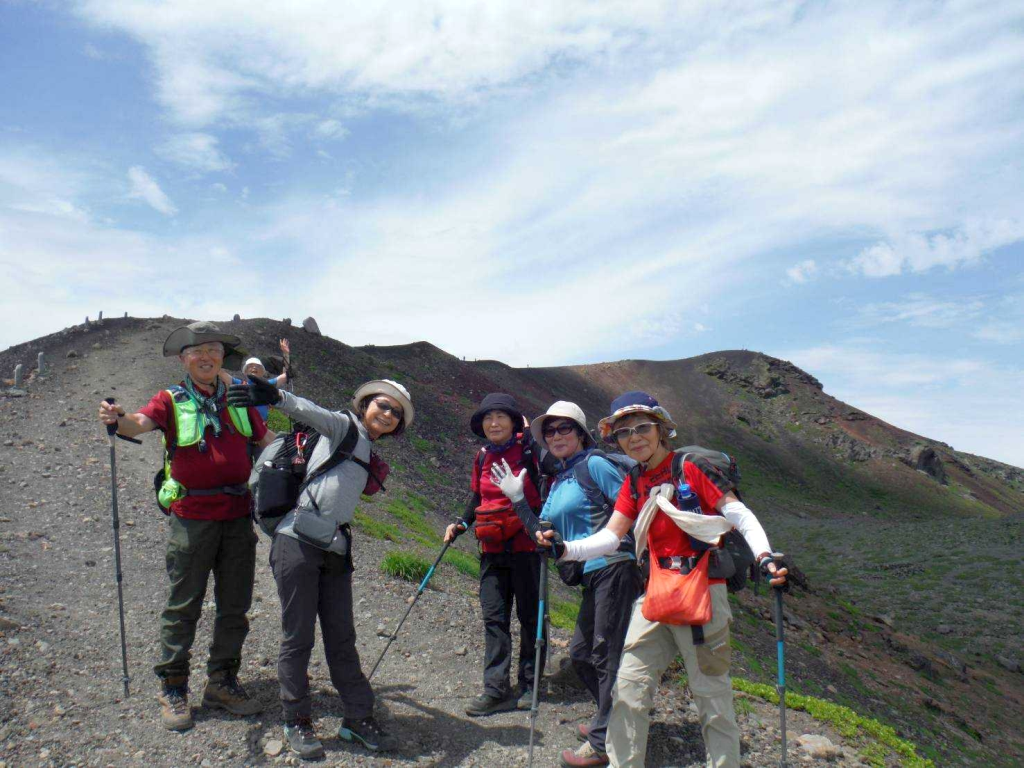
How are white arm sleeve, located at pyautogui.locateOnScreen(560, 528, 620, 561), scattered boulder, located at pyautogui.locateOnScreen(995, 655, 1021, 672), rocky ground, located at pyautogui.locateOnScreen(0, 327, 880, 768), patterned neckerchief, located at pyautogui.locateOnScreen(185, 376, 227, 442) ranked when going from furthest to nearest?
scattered boulder, located at pyautogui.locateOnScreen(995, 655, 1021, 672), patterned neckerchief, located at pyautogui.locateOnScreen(185, 376, 227, 442), rocky ground, located at pyautogui.locateOnScreen(0, 327, 880, 768), white arm sleeve, located at pyautogui.locateOnScreen(560, 528, 620, 561)

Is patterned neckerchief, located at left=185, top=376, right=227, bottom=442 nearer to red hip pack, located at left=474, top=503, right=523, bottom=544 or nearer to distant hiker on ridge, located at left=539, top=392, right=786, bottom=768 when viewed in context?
red hip pack, located at left=474, top=503, right=523, bottom=544

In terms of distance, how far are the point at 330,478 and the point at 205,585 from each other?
1.31 meters

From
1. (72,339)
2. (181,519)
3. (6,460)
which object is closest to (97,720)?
(181,519)

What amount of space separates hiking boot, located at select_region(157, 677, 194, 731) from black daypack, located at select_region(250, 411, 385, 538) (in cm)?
136

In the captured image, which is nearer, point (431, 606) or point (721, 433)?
point (431, 606)

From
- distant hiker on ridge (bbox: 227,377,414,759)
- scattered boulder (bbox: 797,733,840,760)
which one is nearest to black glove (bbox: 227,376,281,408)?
distant hiker on ridge (bbox: 227,377,414,759)

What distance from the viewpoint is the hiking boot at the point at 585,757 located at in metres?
4.69

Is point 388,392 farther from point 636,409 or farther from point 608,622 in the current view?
point 608,622

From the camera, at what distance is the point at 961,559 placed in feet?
106

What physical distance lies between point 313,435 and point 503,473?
4.86 feet

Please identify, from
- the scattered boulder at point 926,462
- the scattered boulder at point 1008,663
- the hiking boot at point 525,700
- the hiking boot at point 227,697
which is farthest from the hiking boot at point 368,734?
the scattered boulder at point 926,462

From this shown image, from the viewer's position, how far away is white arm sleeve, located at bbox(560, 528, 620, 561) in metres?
4.39

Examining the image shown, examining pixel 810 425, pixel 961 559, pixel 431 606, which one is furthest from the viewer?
pixel 810 425

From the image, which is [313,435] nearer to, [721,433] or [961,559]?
[961,559]
